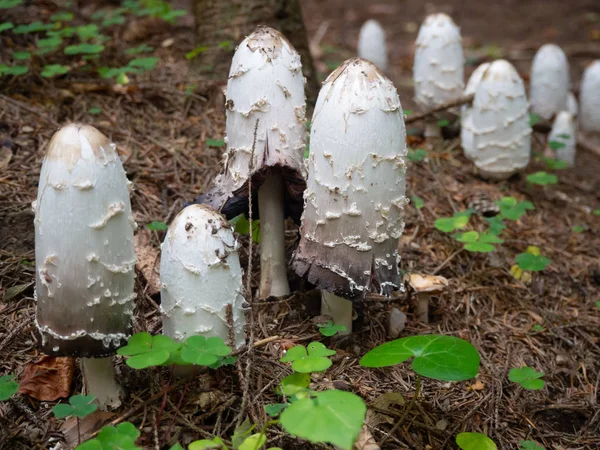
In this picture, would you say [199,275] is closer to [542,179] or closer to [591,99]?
[542,179]

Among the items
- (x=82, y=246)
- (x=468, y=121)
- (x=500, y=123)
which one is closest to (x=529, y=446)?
(x=82, y=246)

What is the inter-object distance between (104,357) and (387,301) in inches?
65.1

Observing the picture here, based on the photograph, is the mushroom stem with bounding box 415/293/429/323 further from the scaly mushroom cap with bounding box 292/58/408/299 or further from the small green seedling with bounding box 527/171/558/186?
the small green seedling with bounding box 527/171/558/186

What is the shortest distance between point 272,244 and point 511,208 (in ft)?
7.06

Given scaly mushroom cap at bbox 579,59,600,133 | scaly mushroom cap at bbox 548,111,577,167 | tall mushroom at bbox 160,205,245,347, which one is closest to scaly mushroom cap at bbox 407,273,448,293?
tall mushroom at bbox 160,205,245,347

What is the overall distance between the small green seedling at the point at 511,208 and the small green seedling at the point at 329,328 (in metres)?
1.99

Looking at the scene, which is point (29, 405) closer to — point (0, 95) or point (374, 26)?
point (0, 95)

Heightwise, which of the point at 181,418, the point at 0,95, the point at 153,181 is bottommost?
the point at 181,418

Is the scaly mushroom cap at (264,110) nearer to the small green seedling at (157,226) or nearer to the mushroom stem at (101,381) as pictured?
the small green seedling at (157,226)

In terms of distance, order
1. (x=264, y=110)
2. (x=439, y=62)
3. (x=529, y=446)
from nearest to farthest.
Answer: (x=529, y=446), (x=264, y=110), (x=439, y=62)

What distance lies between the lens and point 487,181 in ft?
17.6

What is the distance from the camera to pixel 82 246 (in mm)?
2102

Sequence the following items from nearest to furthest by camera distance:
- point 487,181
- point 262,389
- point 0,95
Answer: point 262,389, point 0,95, point 487,181

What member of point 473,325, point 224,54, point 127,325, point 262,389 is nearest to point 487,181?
point 473,325
